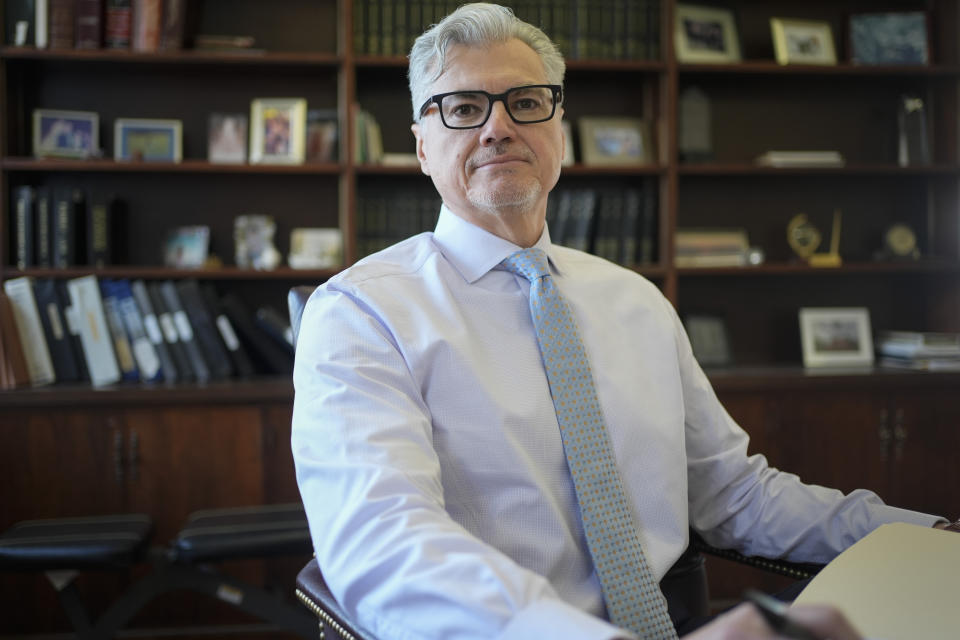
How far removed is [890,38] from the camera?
333cm

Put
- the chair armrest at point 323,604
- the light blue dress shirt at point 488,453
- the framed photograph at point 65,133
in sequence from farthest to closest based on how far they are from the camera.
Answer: the framed photograph at point 65,133
the chair armrest at point 323,604
the light blue dress shirt at point 488,453

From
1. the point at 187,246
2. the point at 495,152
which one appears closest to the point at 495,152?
the point at 495,152

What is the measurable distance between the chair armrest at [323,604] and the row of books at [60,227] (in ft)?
6.81

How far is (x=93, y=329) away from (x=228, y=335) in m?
0.43

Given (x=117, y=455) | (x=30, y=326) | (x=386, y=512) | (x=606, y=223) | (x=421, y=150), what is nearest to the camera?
(x=386, y=512)

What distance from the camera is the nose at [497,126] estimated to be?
4.76 feet

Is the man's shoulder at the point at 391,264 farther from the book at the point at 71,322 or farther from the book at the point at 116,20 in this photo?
the book at the point at 116,20

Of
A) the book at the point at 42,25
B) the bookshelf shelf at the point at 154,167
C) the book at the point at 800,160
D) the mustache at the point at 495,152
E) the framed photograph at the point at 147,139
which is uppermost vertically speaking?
the book at the point at 42,25

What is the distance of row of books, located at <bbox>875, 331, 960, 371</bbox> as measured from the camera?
3.09 m

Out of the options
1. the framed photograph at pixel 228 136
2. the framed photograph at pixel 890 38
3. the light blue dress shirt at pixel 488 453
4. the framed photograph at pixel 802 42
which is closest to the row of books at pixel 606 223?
the framed photograph at pixel 802 42

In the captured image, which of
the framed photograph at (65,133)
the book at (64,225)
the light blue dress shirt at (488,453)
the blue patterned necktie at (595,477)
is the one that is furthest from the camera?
the framed photograph at (65,133)

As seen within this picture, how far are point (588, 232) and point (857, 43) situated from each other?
4.39 ft

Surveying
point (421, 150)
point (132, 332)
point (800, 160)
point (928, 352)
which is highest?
point (800, 160)

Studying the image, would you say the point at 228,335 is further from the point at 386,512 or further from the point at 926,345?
the point at 926,345
